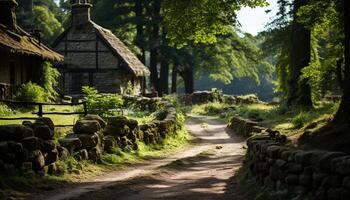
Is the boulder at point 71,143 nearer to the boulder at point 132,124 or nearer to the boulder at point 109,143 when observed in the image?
the boulder at point 109,143

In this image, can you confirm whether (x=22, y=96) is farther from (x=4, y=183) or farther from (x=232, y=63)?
(x=232, y=63)

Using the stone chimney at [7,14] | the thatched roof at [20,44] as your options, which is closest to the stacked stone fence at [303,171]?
the thatched roof at [20,44]

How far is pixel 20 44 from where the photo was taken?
2567 centimetres

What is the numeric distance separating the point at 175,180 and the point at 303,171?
572 centimetres

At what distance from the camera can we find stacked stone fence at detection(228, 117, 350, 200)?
7.65 meters

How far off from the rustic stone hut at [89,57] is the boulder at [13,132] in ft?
93.5

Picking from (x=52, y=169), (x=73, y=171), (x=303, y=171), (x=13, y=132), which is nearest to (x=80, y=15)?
A: (x=73, y=171)

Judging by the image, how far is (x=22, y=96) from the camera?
26.5m

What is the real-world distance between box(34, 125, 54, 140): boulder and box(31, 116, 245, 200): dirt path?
150cm

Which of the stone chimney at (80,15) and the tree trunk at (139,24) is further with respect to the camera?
the tree trunk at (139,24)

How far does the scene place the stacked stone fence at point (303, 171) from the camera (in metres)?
7.65

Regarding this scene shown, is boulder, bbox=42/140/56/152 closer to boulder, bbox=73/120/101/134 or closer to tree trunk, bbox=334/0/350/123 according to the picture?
boulder, bbox=73/120/101/134

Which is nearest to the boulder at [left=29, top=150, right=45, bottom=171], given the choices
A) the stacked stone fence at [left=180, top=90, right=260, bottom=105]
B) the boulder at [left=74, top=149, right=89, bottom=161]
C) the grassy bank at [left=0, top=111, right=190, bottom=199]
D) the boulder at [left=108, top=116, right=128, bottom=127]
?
the grassy bank at [left=0, top=111, right=190, bottom=199]

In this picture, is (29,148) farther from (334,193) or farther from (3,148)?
(334,193)
